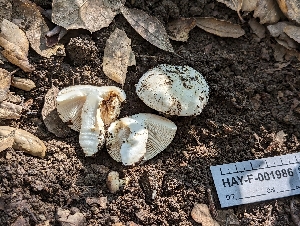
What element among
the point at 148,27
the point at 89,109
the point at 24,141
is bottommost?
the point at 24,141

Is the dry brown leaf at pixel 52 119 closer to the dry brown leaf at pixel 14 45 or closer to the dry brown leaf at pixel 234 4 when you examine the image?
the dry brown leaf at pixel 14 45

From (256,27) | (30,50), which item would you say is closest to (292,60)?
(256,27)

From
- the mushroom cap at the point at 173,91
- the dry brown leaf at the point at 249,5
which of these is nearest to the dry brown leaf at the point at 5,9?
the mushroom cap at the point at 173,91

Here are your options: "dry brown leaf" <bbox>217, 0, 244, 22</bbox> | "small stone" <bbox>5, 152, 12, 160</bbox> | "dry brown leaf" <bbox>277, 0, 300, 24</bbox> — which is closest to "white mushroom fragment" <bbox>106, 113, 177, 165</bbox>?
"small stone" <bbox>5, 152, 12, 160</bbox>

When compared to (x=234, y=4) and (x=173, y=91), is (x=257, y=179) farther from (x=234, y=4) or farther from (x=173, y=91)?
(x=234, y=4)

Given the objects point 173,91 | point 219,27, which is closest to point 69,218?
point 173,91
